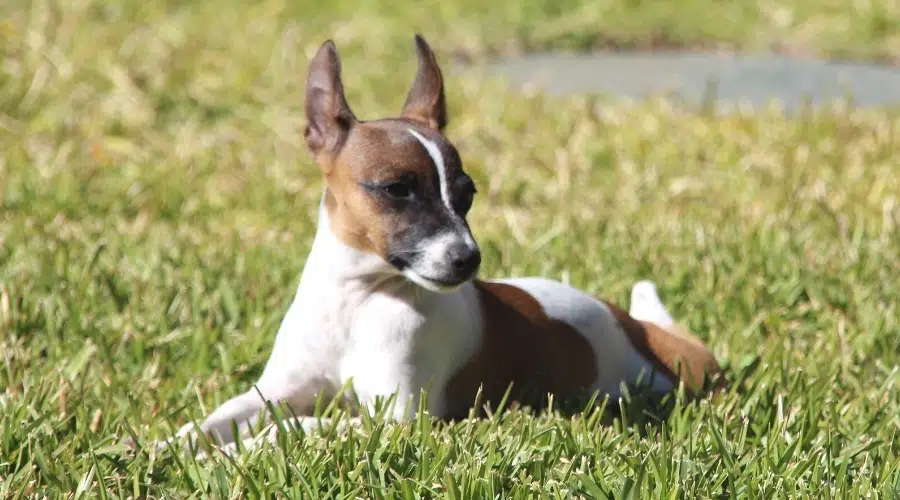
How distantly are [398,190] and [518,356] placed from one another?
2.23 ft

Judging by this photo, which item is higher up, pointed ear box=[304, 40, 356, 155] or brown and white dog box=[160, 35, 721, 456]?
pointed ear box=[304, 40, 356, 155]

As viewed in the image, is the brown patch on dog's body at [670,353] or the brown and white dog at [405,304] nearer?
the brown and white dog at [405,304]

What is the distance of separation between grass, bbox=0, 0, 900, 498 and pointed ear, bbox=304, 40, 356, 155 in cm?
78

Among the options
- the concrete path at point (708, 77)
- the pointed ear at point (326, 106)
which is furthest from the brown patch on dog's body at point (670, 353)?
the concrete path at point (708, 77)

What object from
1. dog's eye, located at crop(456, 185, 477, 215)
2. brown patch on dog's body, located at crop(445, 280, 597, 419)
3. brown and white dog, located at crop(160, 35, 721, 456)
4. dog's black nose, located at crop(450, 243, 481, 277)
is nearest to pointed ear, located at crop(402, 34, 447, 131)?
brown and white dog, located at crop(160, 35, 721, 456)

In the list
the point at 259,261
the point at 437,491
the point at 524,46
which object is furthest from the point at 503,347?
the point at 524,46

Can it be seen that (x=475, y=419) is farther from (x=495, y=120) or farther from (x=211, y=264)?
(x=495, y=120)

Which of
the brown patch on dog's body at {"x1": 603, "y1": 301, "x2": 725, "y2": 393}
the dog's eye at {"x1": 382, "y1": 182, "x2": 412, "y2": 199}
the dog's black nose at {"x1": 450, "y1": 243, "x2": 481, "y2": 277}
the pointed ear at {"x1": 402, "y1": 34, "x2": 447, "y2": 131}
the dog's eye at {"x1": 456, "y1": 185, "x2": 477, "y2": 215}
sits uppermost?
the pointed ear at {"x1": 402, "y1": 34, "x2": 447, "y2": 131}

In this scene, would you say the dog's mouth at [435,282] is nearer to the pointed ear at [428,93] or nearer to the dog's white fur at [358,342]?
the dog's white fur at [358,342]

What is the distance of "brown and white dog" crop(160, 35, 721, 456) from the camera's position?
3295 mm

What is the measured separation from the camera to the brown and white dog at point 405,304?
329cm

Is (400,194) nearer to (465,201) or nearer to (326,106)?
(465,201)

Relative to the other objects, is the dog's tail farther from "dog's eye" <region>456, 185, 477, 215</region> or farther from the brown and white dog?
"dog's eye" <region>456, 185, 477, 215</region>

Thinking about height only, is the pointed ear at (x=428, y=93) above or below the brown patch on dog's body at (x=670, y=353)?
above
